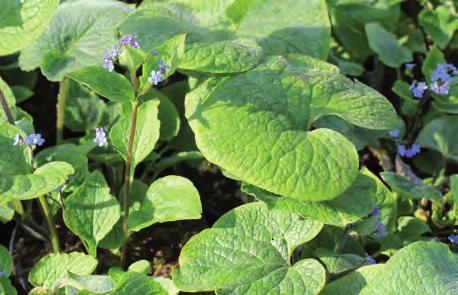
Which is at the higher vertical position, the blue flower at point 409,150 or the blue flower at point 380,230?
the blue flower at point 380,230

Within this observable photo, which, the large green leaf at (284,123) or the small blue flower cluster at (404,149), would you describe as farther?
the small blue flower cluster at (404,149)

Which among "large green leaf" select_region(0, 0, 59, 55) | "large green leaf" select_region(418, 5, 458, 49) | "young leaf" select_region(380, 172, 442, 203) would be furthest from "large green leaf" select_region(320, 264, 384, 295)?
"large green leaf" select_region(418, 5, 458, 49)

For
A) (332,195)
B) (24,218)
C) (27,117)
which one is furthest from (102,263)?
→ (332,195)

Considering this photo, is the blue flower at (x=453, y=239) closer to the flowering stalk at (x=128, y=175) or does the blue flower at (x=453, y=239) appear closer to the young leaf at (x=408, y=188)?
the young leaf at (x=408, y=188)

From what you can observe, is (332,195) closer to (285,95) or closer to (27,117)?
(285,95)

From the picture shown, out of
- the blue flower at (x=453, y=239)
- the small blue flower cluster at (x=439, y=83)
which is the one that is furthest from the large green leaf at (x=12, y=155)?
the small blue flower cluster at (x=439, y=83)

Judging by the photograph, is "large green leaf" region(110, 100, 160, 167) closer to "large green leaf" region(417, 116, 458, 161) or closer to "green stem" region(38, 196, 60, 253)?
"green stem" region(38, 196, 60, 253)
